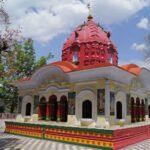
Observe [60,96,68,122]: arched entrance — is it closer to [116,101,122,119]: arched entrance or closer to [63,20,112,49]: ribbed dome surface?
[116,101,122,119]: arched entrance

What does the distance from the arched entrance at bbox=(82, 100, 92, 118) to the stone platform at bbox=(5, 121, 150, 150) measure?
6.09 ft

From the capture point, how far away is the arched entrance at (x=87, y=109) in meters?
12.9

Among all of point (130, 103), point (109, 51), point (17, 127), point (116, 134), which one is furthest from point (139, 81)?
point (17, 127)

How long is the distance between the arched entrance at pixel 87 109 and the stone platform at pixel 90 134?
1856mm

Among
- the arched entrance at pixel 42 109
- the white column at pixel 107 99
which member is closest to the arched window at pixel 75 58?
the arched entrance at pixel 42 109

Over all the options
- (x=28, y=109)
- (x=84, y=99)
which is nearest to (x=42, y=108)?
(x=28, y=109)

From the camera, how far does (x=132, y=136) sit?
1136 centimetres

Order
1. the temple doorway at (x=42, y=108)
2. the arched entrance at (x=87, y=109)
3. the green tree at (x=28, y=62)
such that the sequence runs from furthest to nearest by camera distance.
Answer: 1. the green tree at (x=28, y=62)
2. the temple doorway at (x=42, y=108)
3. the arched entrance at (x=87, y=109)

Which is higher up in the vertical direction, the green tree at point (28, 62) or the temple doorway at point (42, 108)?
the green tree at point (28, 62)

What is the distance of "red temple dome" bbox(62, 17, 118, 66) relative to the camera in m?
16.9

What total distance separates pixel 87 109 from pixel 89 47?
5935 millimetres

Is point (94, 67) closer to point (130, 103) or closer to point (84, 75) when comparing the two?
point (84, 75)

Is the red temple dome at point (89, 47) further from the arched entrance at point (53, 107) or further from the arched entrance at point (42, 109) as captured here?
the arched entrance at point (42, 109)

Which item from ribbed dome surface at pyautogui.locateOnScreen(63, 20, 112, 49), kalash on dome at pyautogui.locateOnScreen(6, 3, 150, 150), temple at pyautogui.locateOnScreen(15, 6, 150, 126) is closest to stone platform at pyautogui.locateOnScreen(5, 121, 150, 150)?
kalash on dome at pyautogui.locateOnScreen(6, 3, 150, 150)
